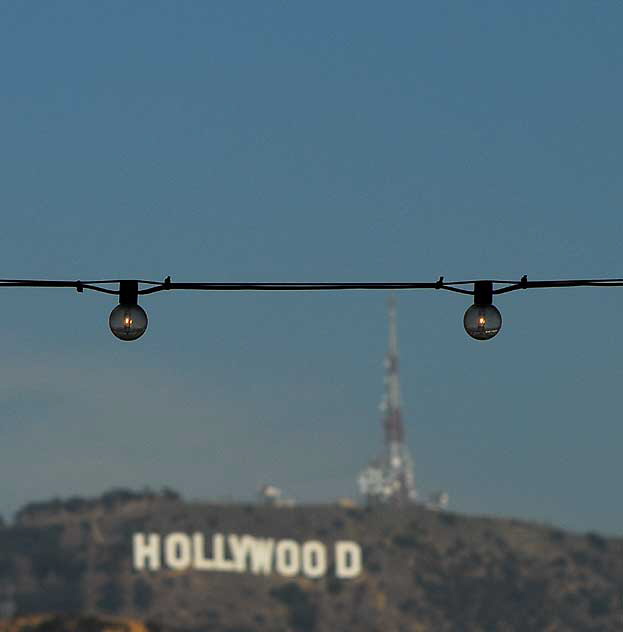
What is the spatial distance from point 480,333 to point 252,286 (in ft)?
7.92

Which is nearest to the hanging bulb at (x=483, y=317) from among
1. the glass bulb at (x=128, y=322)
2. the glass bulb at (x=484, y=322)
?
the glass bulb at (x=484, y=322)

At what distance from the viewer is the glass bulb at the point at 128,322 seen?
22.2 metres

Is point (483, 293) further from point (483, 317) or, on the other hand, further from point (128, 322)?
point (128, 322)

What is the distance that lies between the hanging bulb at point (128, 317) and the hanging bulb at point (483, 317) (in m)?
3.36

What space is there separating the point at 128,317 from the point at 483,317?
12.0 ft

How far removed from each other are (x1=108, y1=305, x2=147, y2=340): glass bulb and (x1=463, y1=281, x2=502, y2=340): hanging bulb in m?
3.35

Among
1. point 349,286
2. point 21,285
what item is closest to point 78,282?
point 21,285

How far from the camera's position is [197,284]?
73.8 feet

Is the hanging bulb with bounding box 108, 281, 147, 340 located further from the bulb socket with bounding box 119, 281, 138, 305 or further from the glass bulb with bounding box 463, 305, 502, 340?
the glass bulb with bounding box 463, 305, 502, 340

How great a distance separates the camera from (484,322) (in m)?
22.2

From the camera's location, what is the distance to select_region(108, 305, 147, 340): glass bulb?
72.8 feet

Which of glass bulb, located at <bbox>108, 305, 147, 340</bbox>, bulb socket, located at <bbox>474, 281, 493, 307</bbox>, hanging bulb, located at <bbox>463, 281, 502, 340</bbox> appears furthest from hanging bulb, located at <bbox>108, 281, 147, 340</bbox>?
bulb socket, located at <bbox>474, 281, 493, 307</bbox>

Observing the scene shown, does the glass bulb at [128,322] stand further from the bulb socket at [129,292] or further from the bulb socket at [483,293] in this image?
the bulb socket at [483,293]

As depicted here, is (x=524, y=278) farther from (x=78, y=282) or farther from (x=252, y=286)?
(x=78, y=282)
